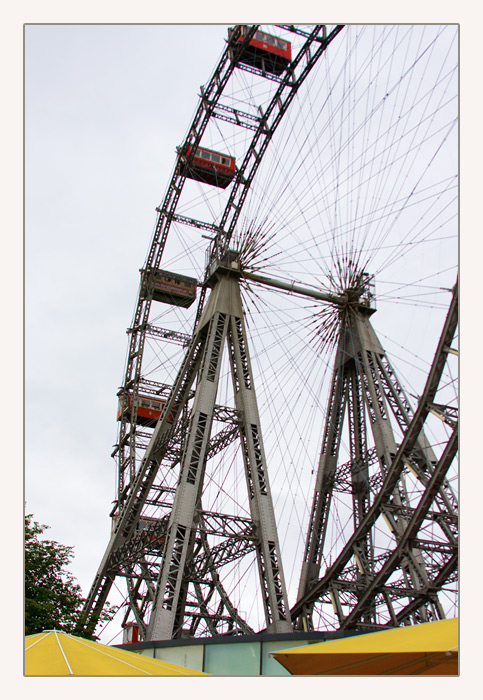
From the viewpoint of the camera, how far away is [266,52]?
Result: 22781 millimetres

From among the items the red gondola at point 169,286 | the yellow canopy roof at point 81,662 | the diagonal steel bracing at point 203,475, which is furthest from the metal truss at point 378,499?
the red gondola at point 169,286

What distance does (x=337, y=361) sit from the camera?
879 inches

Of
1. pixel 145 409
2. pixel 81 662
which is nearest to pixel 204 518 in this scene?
pixel 81 662

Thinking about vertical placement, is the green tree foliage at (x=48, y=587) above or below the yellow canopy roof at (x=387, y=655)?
above

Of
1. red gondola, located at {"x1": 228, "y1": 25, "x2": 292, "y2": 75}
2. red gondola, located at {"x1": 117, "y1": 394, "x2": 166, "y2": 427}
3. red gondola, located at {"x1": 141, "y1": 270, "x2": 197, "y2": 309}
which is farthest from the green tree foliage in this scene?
red gondola, located at {"x1": 228, "y1": 25, "x2": 292, "y2": 75}

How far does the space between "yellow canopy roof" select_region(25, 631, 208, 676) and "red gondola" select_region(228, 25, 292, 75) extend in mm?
19497

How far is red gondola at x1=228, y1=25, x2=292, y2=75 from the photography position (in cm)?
2269

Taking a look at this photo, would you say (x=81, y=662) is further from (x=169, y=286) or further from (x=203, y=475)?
(x=169, y=286)

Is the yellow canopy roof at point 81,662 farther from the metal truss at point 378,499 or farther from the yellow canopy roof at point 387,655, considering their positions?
the metal truss at point 378,499

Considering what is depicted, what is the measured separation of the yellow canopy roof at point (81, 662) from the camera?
7715 mm

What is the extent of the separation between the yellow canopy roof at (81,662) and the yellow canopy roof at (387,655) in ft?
4.77
